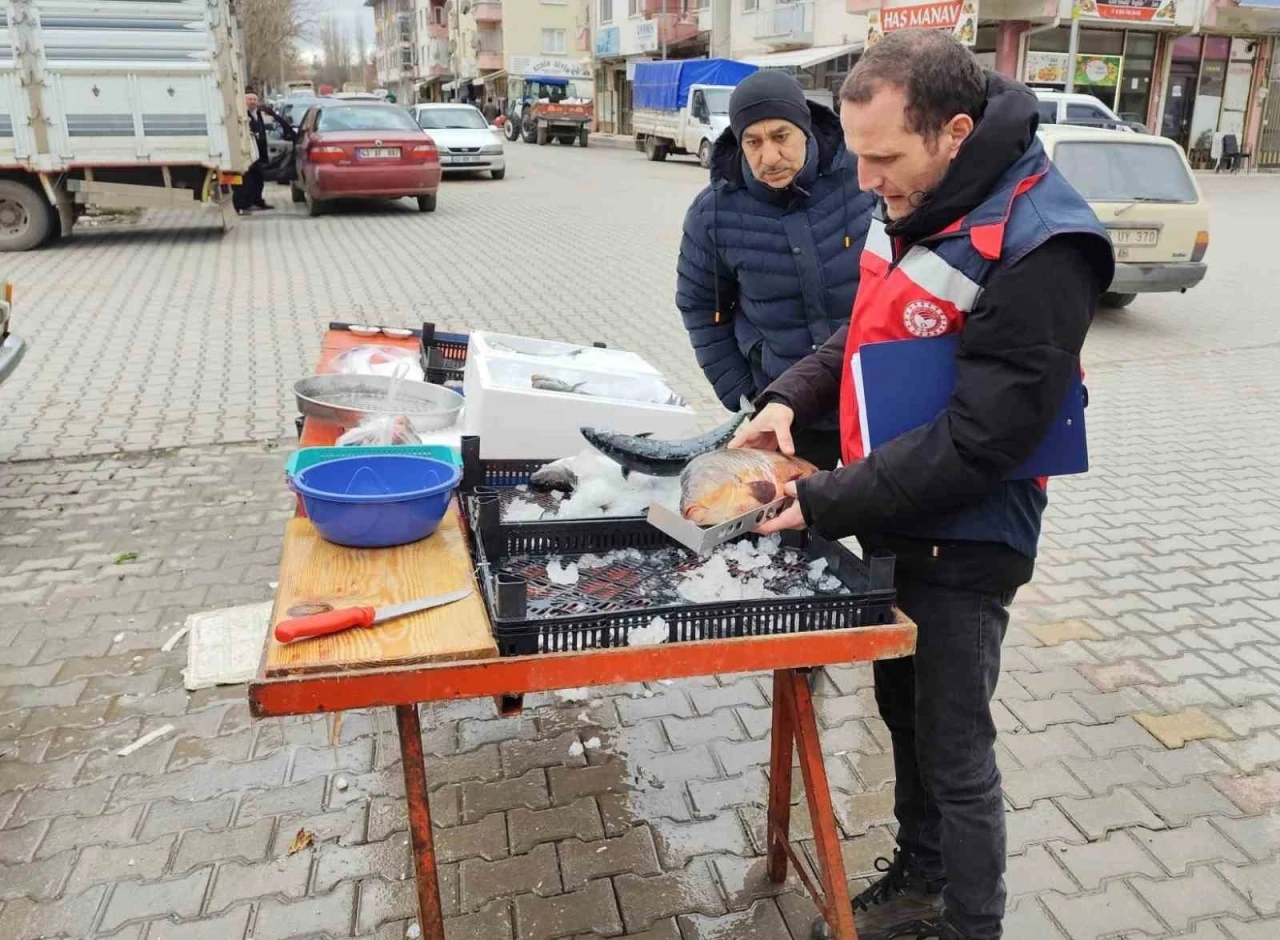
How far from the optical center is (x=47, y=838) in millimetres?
2867

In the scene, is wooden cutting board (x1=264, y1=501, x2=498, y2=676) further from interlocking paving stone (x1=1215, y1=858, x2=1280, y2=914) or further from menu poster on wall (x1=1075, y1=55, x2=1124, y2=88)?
menu poster on wall (x1=1075, y1=55, x2=1124, y2=88)

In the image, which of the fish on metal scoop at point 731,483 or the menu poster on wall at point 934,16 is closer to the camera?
the fish on metal scoop at point 731,483

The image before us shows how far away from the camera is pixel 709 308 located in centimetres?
344

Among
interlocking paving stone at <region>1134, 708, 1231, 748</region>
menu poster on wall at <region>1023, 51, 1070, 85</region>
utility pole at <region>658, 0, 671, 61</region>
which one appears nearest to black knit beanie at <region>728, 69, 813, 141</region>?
interlocking paving stone at <region>1134, 708, 1231, 748</region>

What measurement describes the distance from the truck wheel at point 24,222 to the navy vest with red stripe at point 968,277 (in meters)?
12.8

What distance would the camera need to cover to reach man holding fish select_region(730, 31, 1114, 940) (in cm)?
180

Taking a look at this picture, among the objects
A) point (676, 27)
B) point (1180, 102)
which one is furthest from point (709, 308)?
point (676, 27)

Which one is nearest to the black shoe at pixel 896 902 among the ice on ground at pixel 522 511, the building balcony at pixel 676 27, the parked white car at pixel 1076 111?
the ice on ground at pixel 522 511

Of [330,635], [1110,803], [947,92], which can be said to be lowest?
[1110,803]

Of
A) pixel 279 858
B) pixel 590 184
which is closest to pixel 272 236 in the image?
pixel 590 184

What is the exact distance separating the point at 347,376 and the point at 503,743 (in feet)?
4.20

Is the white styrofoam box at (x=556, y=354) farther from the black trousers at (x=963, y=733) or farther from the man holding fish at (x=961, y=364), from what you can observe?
the black trousers at (x=963, y=733)

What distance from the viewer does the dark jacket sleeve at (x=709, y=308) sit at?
3.29 meters

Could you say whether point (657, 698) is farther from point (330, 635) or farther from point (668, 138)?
point (668, 138)
